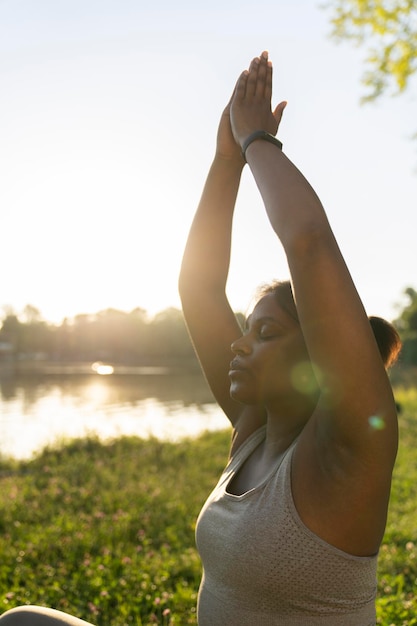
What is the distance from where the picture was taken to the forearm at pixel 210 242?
234 cm

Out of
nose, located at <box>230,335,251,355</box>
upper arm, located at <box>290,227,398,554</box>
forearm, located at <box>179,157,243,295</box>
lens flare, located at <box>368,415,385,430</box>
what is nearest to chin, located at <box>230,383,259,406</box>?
nose, located at <box>230,335,251,355</box>

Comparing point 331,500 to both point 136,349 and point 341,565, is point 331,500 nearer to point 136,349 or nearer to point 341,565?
point 341,565

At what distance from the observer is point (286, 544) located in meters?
1.45

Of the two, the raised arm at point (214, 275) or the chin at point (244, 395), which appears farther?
the raised arm at point (214, 275)

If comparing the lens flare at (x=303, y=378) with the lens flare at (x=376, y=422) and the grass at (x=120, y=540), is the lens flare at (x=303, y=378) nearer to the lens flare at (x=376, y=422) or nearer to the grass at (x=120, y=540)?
the lens flare at (x=376, y=422)

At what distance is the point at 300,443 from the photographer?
5.07 feet

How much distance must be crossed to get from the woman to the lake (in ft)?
29.8

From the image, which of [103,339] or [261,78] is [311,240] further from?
[103,339]

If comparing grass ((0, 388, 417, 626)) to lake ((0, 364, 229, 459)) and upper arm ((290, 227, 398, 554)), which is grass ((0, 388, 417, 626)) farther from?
lake ((0, 364, 229, 459))

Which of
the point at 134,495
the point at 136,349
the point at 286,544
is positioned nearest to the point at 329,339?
the point at 286,544

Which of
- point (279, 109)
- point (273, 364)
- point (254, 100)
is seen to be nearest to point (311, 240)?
point (273, 364)

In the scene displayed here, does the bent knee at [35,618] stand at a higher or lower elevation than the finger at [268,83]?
lower

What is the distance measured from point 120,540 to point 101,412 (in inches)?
712

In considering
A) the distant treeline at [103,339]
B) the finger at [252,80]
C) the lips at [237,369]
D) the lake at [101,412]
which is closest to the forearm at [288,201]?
the finger at [252,80]
